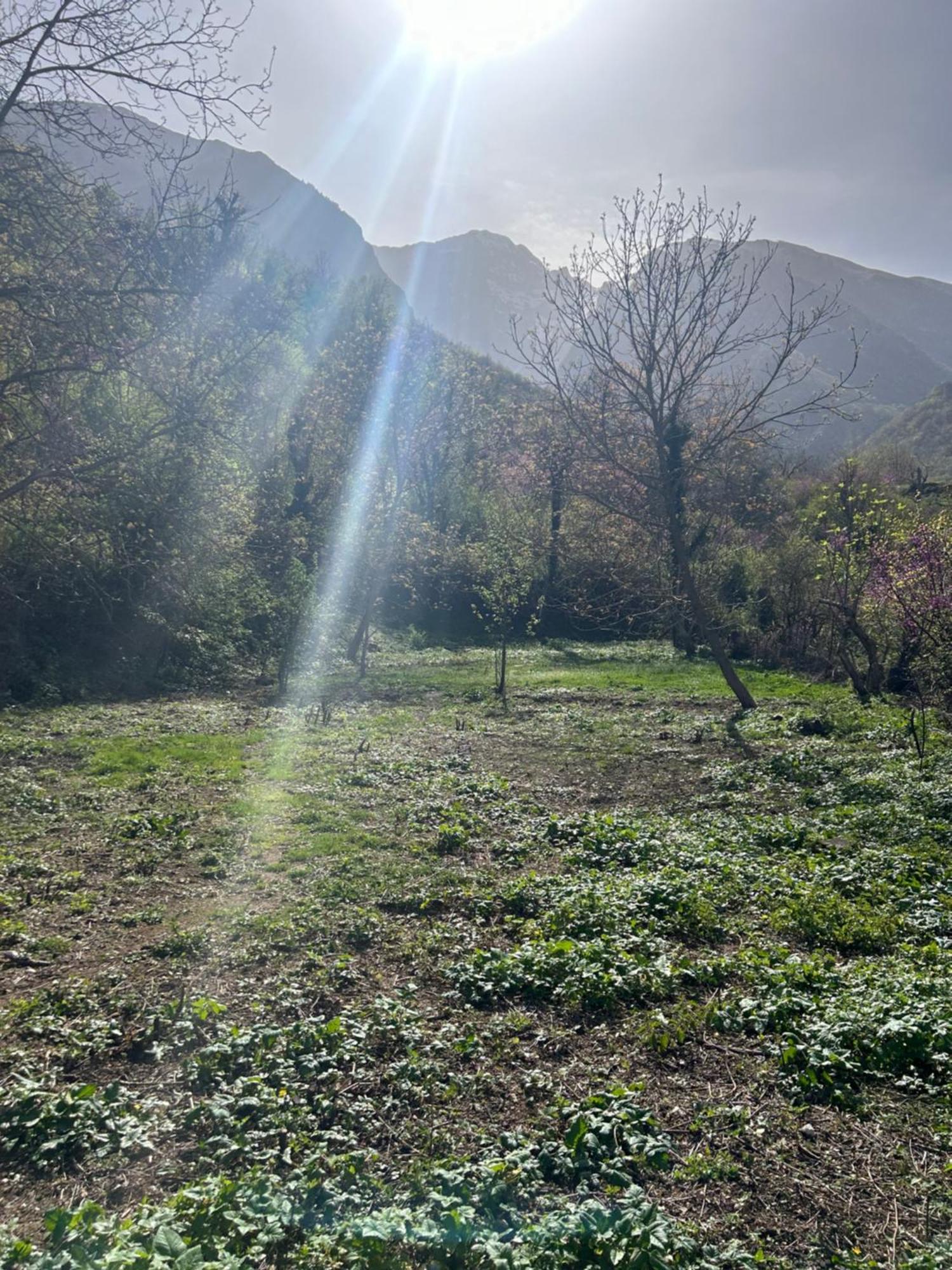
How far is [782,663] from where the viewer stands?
25.1m

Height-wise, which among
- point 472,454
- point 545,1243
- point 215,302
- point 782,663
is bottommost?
point 545,1243

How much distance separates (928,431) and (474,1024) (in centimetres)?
10069

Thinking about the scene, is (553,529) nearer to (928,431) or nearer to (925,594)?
(925,594)

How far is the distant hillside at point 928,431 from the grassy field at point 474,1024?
75.6 meters

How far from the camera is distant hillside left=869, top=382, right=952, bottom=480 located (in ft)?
253

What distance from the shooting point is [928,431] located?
3442 inches

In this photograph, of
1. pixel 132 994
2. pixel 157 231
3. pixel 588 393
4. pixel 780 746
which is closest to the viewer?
pixel 132 994

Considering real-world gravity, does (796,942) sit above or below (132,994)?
above

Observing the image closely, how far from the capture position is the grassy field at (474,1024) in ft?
10.6

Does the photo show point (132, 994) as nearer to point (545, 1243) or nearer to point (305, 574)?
point (545, 1243)

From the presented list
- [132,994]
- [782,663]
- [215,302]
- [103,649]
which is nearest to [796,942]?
[132,994]

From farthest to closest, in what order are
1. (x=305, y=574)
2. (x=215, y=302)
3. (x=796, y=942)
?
1. (x=305, y=574)
2. (x=215, y=302)
3. (x=796, y=942)

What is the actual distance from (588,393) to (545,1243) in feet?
55.8

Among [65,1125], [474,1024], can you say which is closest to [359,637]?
[474,1024]
